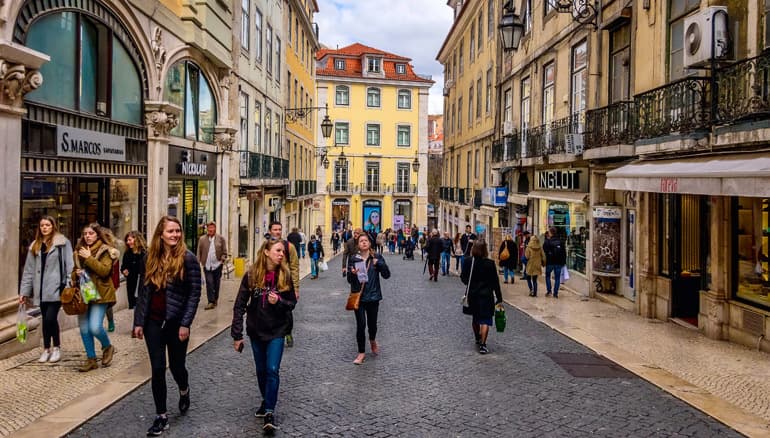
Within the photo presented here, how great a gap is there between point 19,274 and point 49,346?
1.67m

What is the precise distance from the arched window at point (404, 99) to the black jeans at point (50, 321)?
51393mm

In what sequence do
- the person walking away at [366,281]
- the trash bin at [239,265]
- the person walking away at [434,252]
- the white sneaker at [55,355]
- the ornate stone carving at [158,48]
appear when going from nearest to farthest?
the white sneaker at [55,355], the person walking away at [366,281], the ornate stone carving at [158,48], the trash bin at [239,265], the person walking away at [434,252]

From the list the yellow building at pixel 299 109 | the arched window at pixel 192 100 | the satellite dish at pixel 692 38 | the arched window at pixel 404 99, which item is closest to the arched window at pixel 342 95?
the arched window at pixel 404 99

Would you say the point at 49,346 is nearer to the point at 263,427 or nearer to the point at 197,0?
the point at 263,427

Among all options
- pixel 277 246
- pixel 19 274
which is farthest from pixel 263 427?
pixel 19 274

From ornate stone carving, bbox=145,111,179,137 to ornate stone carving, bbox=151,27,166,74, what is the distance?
3.29 ft

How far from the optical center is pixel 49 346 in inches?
306

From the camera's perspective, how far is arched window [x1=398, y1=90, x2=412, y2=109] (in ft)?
189

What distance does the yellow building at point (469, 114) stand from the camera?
95.2 feet

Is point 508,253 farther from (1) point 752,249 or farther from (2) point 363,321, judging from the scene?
(2) point 363,321

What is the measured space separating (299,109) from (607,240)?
19.7 metres

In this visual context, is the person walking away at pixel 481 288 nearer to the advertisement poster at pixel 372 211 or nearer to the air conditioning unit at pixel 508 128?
the air conditioning unit at pixel 508 128

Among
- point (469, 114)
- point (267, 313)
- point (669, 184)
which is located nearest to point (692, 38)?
point (669, 184)

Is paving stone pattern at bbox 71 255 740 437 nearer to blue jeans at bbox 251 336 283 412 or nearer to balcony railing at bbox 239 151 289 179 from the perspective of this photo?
blue jeans at bbox 251 336 283 412
